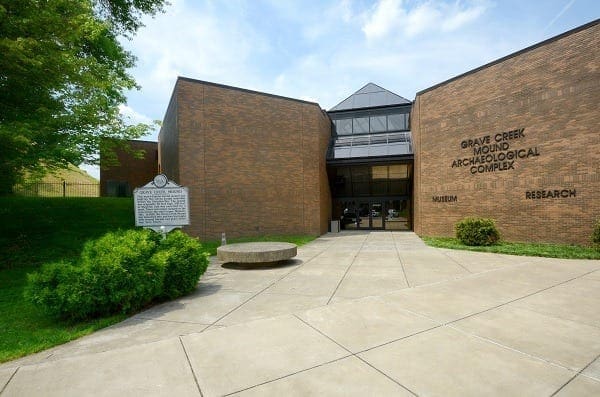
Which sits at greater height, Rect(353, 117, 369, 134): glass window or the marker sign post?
Rect(353, 117, 369, 134): glass window

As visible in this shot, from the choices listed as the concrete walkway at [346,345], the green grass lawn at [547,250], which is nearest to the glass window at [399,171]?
the green grass lawn at [547,250]

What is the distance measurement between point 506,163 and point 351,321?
13895mm

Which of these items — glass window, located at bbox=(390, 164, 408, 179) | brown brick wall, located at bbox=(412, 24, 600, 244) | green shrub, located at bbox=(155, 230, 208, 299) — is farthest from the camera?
glass window, located at bbox=(390, 164, 408, 179)

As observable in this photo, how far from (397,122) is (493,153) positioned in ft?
36.2

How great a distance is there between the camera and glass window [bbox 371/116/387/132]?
2486cm

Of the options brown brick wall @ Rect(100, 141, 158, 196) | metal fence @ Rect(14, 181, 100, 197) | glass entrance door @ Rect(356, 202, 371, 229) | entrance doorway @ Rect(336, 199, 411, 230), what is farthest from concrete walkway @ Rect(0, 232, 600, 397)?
metal fence @ Rect(14, 181, 100, 197)

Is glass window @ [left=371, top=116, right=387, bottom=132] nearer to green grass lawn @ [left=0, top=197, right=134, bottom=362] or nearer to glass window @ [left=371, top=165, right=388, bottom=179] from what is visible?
glass window @ [left=371, top=165, right=388, bottom=179]

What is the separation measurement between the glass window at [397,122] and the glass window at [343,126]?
11.3 ft

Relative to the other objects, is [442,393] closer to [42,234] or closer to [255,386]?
[255,386]

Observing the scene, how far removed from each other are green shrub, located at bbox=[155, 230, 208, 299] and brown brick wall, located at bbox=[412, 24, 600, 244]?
14493 mm

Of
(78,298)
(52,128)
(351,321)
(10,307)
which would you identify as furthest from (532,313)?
(52,128)

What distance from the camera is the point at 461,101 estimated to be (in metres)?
15.9

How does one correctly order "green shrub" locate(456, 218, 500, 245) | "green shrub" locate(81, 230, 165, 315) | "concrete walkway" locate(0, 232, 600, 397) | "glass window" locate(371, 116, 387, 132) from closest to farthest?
"concrete walkway" locate(0, 232, 600, 397) < "green shrub" locate(81, 230, 165, 315) < "green shrub" locate(456, 218, 500, 245) < "glass window" locate(371, 116, 387, 132)

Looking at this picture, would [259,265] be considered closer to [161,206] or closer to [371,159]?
[161,206]
